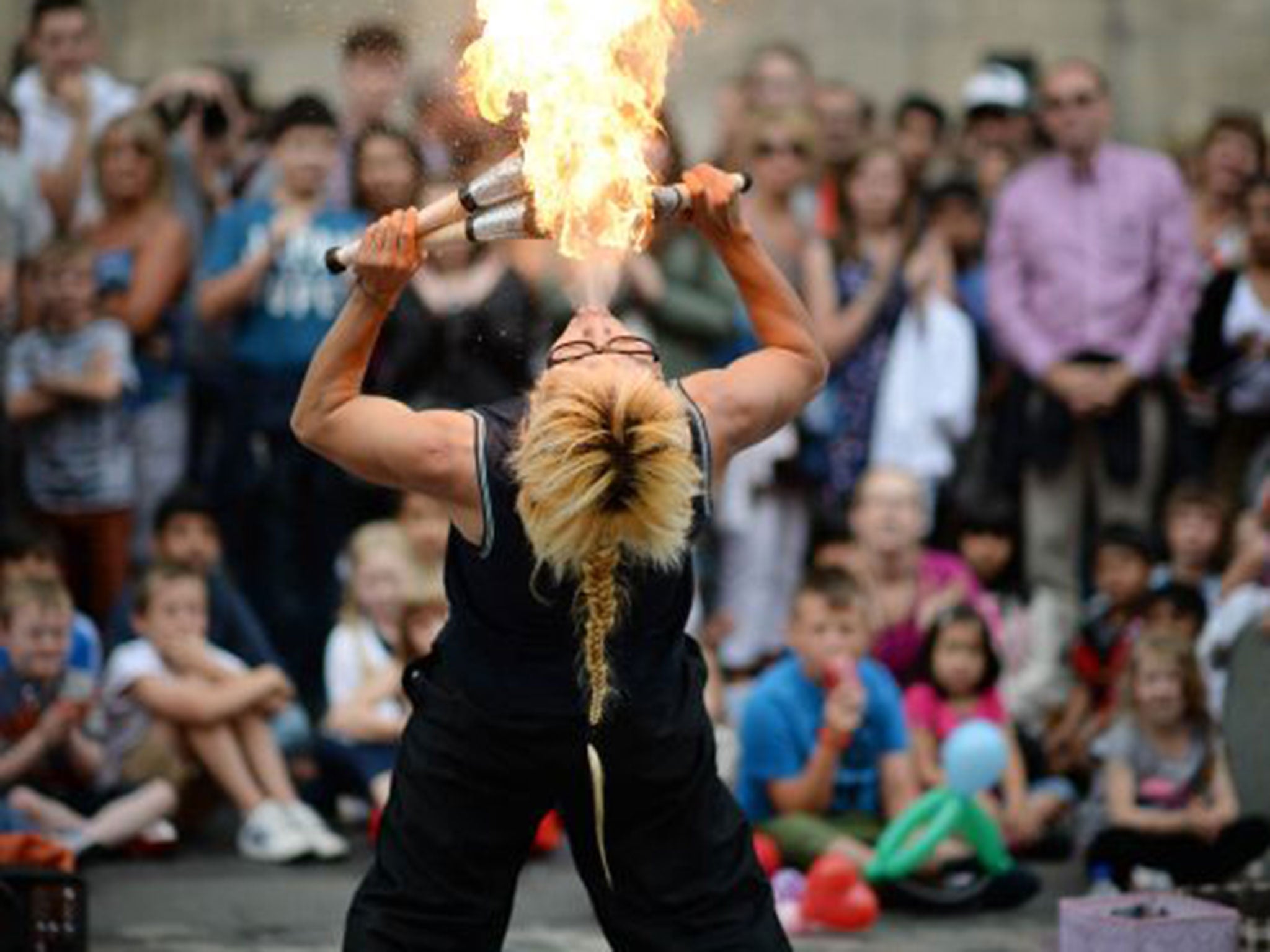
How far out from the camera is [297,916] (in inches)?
309

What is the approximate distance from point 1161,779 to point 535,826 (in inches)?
134

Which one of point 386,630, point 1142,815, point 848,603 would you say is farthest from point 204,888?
point 1142,815

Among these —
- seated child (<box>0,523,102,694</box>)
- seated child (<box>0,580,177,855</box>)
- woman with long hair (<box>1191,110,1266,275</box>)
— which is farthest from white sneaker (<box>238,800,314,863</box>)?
woman with long hair (<box>1191,110,1266,275</box>)

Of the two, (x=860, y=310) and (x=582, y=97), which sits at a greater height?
(x=582, y=97)

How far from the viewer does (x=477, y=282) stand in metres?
9.62

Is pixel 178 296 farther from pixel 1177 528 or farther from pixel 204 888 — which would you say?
pixel 1177 528

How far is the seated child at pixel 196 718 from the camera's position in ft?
28.3

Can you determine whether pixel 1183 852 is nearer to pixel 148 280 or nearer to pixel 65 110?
pixel 148 280

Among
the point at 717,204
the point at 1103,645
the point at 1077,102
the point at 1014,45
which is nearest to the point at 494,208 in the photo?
the point at 717,204

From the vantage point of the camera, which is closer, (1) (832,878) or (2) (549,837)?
(1) (832,878)

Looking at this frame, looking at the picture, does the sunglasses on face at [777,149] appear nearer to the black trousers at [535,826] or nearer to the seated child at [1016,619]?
the seated child at [1016,619]

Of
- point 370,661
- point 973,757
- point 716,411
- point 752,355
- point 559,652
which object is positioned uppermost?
point 752,355

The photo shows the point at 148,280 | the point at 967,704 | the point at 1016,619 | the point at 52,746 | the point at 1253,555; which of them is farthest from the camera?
the point at 1016,619

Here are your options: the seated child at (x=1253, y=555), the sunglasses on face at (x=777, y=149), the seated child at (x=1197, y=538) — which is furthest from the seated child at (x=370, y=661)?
the seated child at (x=1253, y=555)
